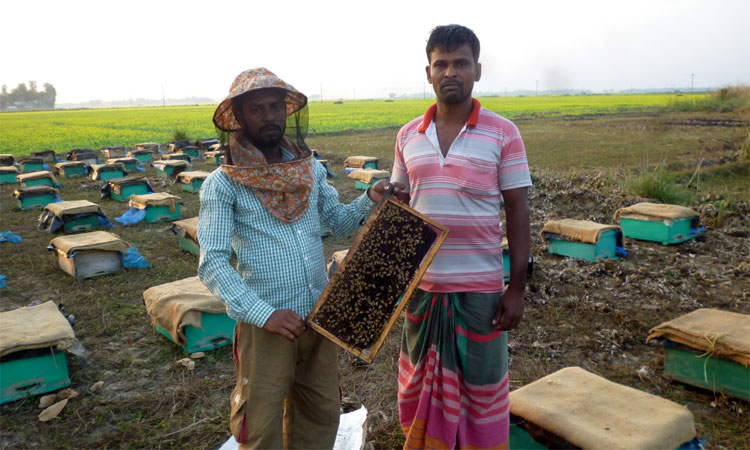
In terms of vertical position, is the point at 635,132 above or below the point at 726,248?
above

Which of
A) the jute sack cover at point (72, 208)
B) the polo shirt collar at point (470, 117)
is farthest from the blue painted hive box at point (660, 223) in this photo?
the jute sack cover at point (72, 208)

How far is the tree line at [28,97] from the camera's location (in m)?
128

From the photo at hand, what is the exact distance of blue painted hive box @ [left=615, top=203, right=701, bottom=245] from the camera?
8367mm

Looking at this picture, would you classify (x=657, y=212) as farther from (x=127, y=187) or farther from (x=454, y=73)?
(x=127, y=187)

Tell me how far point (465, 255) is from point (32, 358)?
153 inches

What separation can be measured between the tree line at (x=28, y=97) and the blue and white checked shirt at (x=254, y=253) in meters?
153

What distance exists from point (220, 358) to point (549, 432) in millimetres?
3389

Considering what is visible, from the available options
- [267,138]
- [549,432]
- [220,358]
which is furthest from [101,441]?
[549,432]

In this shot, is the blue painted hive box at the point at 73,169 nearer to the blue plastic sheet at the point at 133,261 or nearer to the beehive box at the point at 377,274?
the blue plastic sheet at the point at 133,261

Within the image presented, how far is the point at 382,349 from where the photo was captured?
520 centimetres

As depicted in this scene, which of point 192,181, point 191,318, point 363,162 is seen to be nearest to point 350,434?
point 191,318

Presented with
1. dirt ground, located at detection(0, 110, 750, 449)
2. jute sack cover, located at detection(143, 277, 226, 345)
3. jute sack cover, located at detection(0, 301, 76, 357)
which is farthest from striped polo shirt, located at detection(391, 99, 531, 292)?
jute sack cover, located at detection(0, 301, 76, 357)

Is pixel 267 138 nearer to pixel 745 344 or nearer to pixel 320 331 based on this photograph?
pixel 320 331

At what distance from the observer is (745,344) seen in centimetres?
385
